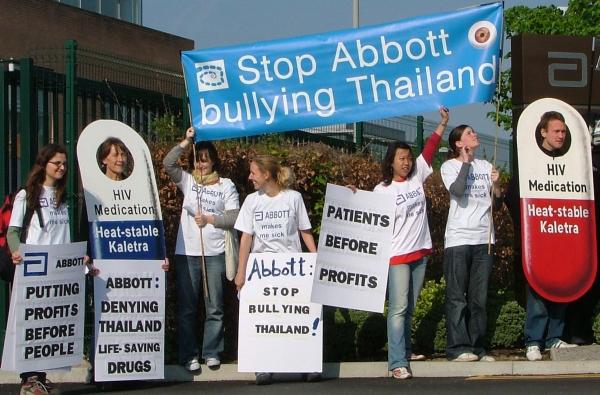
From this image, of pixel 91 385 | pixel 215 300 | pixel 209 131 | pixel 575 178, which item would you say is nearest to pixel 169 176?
pixel 209 131

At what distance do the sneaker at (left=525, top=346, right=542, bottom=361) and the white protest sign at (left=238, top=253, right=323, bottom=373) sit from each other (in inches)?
71.9

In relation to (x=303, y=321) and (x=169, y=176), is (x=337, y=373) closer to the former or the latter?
(x=303, y=321)

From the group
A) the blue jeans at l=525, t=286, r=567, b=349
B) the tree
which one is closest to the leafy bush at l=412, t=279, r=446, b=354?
the blue jeans at l=525, t=286, r=567, b=349

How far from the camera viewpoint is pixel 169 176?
1028cm

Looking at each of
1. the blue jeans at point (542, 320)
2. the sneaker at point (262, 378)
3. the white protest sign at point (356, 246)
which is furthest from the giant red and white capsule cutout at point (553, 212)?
the sneaker at point (262, 378)

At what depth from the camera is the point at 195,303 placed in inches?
397

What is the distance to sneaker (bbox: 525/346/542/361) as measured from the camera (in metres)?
10.1

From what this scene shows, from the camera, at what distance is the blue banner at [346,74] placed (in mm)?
10203

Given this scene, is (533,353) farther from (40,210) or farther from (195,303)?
(40,210)

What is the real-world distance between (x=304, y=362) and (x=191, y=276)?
46.8 inches

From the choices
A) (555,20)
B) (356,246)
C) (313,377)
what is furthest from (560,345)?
(555,20)

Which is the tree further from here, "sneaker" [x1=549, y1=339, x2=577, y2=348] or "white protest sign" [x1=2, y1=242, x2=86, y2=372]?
"white protest sign" [x1=2, y1=242, x2=86, y2=372]

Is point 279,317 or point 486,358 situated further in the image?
point 486,358

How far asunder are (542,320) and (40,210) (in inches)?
169
